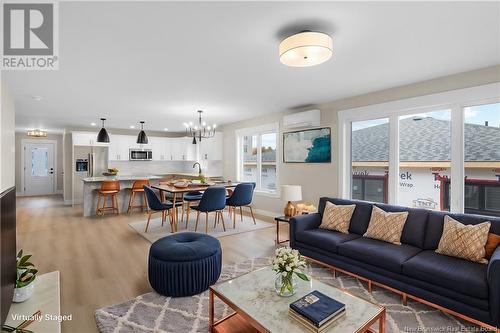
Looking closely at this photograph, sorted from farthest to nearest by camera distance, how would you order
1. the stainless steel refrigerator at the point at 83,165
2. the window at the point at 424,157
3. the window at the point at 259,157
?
1. the stainless steel refrigerator at the point at 83,165
2. the window at the point at 259,157
3. the window at the point at 424,157

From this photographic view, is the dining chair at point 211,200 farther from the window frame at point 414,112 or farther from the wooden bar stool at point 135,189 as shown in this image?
the wooden bar stool at point 135,189

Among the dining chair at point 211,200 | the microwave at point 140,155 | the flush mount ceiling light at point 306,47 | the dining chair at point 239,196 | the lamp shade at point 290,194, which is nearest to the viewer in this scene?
the flush mount ceiling light at point 306,47

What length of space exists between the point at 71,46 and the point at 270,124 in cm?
426

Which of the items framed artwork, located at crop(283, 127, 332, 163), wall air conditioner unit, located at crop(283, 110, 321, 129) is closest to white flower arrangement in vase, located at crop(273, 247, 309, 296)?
framed artwork, located at crop(283, 127, 332, 163)

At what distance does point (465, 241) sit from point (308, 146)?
3118mm

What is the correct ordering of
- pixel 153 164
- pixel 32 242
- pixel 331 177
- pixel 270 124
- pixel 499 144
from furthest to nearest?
pixel 153 164 < pixel 270 124 < pixel 331 177 < pixel 32 242 < pixel 499 144

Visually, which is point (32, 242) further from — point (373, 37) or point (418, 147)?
point (418, 147)

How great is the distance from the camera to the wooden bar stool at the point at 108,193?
19.8 ft

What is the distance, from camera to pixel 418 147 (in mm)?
3771

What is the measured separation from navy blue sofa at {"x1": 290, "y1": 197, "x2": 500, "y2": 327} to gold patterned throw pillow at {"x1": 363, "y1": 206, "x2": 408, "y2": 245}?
2.9 inches

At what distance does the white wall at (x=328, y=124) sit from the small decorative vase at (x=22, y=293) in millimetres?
4278

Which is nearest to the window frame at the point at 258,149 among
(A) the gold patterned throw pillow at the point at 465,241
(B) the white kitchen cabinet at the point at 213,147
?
(B) the white kitchen cabinet at the point at 213,147

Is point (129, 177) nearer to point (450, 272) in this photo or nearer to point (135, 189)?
point (135, 189)

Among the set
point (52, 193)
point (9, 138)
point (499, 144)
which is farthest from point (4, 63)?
point (52, 193)
